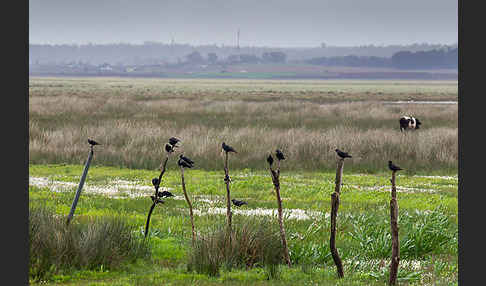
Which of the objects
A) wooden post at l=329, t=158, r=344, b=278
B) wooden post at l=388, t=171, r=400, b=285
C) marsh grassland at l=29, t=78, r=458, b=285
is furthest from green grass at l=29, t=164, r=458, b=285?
wooden post at l=388, t=171, r=400, b=285

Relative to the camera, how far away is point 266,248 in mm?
11438

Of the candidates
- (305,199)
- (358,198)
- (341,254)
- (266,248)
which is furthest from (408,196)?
(266,248)

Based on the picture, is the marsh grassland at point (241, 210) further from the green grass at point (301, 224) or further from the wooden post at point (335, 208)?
the wooden post at point (335, 208)

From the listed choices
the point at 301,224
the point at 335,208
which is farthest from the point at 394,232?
the point at 301,224

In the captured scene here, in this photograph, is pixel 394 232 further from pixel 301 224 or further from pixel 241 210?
pixel 241 210

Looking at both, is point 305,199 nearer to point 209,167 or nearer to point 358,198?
point 358,198

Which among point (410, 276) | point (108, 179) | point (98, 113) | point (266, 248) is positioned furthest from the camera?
point (98, 113)

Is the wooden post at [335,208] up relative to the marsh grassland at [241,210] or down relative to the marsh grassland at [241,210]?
up

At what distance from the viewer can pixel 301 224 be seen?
15250 millimetres

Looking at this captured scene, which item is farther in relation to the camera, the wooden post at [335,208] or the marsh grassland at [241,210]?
the marsh grassland at [241,210]

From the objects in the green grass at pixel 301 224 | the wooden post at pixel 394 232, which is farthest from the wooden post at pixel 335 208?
the wooden post at pixel 394 232

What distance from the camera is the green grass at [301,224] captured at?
422 inches

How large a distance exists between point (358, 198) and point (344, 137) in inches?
467

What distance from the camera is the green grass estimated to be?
1072 cm
